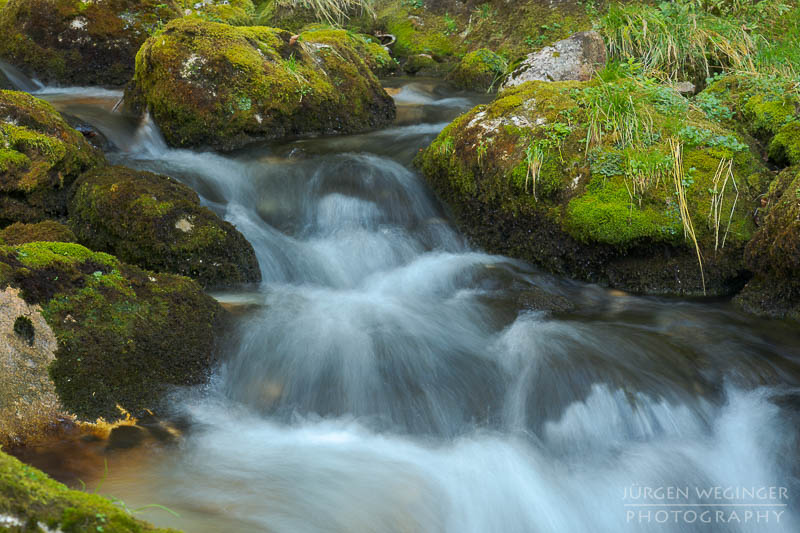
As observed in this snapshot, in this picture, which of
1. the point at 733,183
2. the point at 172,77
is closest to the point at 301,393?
the point at 733,183

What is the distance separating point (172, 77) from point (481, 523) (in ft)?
20.3

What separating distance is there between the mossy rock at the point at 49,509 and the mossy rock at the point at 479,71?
996cm

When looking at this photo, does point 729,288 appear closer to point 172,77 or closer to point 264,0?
point 172,77

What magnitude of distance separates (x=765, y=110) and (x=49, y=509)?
21.4ft

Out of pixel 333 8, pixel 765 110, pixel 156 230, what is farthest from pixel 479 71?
pixel 156 230

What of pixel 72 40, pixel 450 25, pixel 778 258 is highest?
pixel 450 25

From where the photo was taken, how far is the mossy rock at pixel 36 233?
175 inches

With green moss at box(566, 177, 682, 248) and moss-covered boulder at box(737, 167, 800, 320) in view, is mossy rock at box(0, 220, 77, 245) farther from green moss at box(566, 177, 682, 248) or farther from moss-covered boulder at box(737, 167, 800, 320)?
moss-covered boulder at box(737, 167, 800, 320)

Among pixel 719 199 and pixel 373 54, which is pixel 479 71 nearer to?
pixel 373 54

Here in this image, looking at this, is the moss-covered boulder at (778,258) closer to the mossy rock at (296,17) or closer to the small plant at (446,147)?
the small plant at (446,147)

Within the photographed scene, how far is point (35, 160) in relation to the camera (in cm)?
537

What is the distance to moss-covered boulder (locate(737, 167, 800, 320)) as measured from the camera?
461 cm

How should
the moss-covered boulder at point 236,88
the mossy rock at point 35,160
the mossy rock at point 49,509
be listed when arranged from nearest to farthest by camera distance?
the mossy rock at point 49,509, the mossy rock at point 35,160, the moss-covered boulder at point 236,88

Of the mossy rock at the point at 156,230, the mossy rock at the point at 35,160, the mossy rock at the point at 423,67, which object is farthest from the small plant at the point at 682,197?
the mossy rock at the point at 423,67
